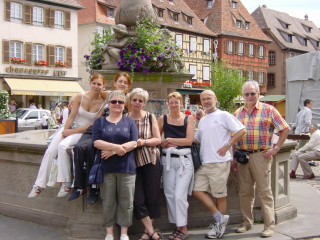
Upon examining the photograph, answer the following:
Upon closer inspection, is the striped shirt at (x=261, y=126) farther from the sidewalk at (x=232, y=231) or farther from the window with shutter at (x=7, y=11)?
the window with shutter at (x=7, y=11)

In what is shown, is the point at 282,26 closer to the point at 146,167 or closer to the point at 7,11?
the point at 7,11

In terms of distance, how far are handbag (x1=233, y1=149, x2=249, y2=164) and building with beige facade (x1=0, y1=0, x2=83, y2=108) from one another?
91.8 ft

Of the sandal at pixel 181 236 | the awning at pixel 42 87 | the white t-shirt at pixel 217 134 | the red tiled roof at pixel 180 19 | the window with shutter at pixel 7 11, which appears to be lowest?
the sandal at pixel 181 236

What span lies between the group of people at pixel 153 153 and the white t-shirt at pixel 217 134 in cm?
1

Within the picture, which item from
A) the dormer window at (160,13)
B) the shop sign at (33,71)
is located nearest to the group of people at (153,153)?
the shop sign at (33,71)

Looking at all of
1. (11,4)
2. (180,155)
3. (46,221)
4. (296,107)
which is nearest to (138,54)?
(180,155)

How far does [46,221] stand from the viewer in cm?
574

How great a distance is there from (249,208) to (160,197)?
1.11 m

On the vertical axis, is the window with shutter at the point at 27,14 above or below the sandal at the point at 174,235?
above

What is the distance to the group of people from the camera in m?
4.87

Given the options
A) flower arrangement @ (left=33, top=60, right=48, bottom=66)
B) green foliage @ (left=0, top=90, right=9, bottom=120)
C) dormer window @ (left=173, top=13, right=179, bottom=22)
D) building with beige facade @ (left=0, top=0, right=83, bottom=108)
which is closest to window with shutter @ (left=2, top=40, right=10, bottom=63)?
building with beige facade @ (left=0, top=0, right=83, bottom=108)

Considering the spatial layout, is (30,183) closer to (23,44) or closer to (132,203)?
(132,203)

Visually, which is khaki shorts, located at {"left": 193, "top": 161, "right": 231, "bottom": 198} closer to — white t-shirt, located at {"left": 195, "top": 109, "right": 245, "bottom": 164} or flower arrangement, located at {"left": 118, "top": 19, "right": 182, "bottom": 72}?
white t-shirt, located at {"left": 195, "top": 109, "right": 245, "bottom": 164}

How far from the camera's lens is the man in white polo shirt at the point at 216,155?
5.16m
